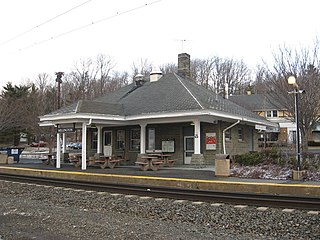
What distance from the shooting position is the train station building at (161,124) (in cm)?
2038

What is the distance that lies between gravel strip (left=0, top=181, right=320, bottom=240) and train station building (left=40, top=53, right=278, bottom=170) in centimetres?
924

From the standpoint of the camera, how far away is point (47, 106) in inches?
1738

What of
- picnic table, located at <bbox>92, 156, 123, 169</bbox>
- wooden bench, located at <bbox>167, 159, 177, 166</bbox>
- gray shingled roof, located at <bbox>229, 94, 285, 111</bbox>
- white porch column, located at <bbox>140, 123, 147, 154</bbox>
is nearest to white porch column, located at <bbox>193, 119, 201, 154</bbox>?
wooden bench, located at <bbox>167, 159, 177, 166</bbox>

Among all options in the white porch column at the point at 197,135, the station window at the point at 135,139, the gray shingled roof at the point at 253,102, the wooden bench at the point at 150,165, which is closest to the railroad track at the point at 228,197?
the wooden bench at the point at 150,165

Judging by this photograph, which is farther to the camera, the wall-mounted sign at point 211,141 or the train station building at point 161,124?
the wall-mounted sign at point 211,141

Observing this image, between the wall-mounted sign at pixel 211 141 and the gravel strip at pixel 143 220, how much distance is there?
11.0 m

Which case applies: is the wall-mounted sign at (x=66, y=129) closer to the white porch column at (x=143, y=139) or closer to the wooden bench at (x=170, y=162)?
the white porch column at (x=143, y=139)

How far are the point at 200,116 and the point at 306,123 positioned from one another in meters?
6.60

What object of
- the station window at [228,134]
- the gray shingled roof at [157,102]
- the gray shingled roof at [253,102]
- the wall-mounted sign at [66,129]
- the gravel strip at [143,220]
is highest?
the gray shingled roof at [253,102]

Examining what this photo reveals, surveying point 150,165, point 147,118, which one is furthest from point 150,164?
point 147,118

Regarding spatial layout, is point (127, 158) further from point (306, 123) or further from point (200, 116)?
point (306, 123)

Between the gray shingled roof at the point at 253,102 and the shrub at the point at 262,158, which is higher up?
the gray shingled roof at the point at 253,102

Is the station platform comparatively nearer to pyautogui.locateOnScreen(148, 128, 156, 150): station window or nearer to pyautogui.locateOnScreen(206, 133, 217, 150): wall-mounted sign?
Result: pyautogui.locateOnScreen(148, 128, 156, 150): station window

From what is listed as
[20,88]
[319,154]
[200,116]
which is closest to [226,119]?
[200,116]
